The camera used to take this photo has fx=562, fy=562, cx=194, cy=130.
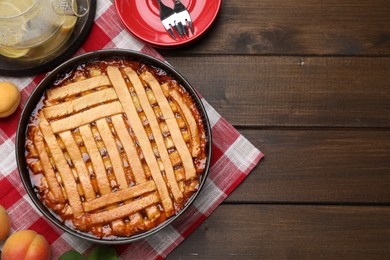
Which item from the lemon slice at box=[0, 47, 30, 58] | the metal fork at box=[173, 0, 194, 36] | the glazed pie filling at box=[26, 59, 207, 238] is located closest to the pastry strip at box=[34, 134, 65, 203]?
the glazed pie filling at box=[26, 59, 207, 238]

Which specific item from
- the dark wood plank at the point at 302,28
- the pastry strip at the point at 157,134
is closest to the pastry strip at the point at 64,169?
the pastry strip at the point at 157,134

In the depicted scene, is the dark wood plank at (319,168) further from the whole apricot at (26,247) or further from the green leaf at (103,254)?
the whole apricot at (26,247)

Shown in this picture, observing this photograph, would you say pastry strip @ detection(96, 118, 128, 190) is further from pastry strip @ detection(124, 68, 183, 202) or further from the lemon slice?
the lemon slice

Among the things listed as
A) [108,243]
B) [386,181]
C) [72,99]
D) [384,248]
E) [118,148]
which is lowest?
[384,248]

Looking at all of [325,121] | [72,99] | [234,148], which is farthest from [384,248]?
[72,99]

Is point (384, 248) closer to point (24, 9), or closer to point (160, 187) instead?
point (160, 187)

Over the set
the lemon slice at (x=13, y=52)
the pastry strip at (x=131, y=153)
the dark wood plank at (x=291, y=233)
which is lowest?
the dark wood plank at (x=291, y=233)
